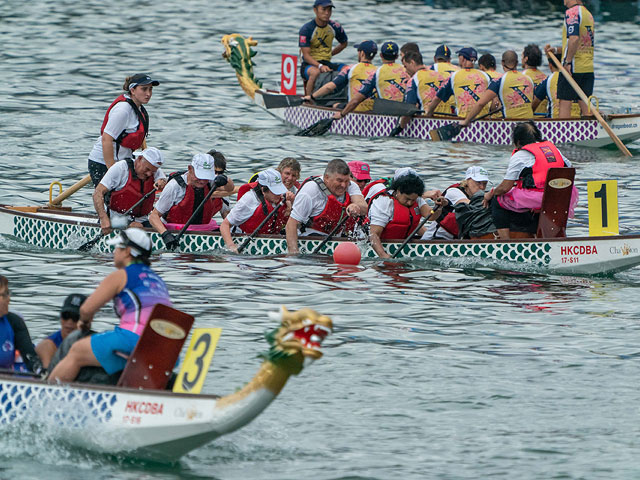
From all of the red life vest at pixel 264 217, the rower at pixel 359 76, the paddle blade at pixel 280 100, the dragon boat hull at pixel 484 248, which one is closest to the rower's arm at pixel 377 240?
the dragon boat hull at pixel 484 248

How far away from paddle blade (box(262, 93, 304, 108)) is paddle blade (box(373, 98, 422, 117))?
1962mm

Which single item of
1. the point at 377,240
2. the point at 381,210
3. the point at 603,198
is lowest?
the point at 377,240

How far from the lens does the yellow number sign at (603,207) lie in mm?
15422

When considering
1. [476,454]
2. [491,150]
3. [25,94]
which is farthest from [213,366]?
[25,94]

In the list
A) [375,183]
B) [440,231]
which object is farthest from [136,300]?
[440,231]

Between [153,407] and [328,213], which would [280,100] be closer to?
[328,213]

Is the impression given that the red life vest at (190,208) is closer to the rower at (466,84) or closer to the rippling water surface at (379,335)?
the rippling water surface at (379,335)

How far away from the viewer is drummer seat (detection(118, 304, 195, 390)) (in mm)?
9578

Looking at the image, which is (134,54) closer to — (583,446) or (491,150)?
(491,150)

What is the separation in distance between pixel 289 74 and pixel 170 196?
1112 centimetres

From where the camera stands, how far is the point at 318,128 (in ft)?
86.0

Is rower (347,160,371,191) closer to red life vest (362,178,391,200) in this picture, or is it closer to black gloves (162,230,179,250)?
red life vest (362,178,391,200)

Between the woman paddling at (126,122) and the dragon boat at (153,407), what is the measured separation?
719 centimetres

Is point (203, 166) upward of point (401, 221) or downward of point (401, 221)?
upward
